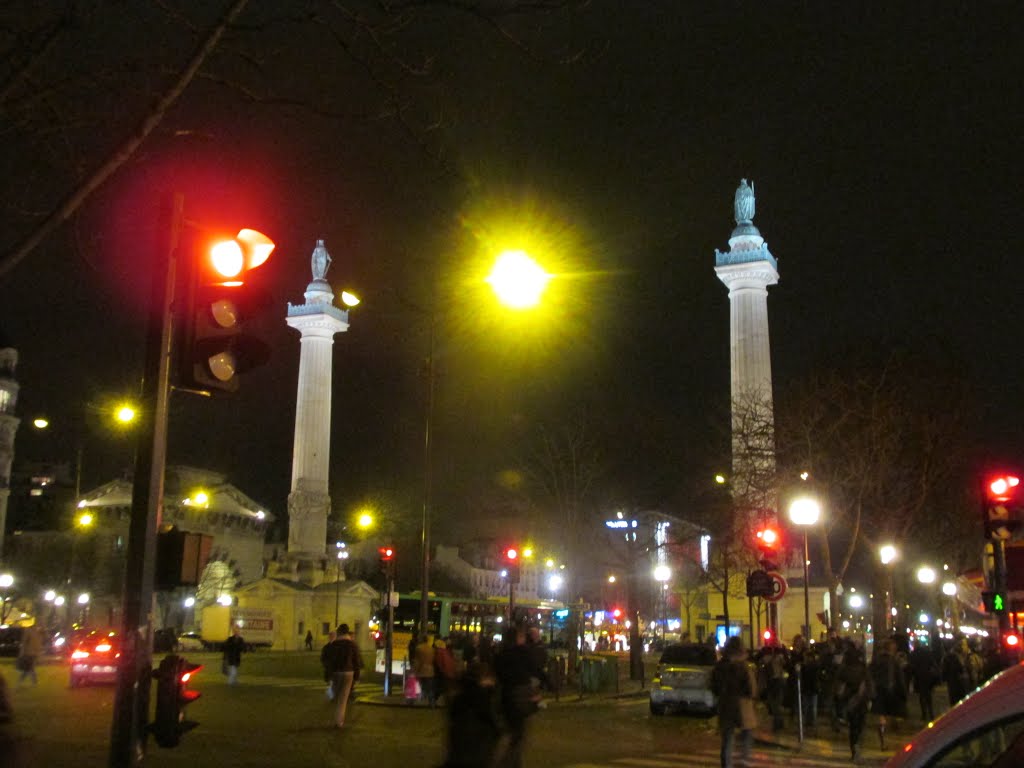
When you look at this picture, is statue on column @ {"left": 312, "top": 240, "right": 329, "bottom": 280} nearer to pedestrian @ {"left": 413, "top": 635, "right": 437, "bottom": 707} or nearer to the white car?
pedestrian @ {"left": 413, "top": 635, "right": 437, "bottom": 707}

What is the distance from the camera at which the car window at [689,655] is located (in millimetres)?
26906

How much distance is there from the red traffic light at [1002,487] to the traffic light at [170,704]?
10949mm

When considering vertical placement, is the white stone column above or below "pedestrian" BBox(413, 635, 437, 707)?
above

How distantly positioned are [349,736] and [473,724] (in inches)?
460

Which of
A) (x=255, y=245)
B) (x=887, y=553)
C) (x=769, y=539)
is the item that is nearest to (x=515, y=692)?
(x=255, y=245)

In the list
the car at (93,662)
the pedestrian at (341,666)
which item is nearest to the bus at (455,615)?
the car at (93,662)

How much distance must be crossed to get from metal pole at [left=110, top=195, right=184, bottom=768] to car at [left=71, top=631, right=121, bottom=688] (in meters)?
24.8

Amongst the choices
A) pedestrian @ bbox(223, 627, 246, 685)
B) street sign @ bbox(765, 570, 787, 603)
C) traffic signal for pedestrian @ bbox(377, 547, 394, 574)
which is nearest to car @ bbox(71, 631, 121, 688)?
pedestrian @ bbox(223, 627, 246, 685)

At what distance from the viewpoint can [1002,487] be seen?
46.6 feet

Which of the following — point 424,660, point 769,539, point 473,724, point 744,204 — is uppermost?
point 744,204

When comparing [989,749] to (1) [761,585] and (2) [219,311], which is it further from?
(1) [761,585]

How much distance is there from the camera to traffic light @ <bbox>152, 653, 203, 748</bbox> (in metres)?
7.27

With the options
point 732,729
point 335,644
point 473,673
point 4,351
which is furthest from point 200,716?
point 4,351

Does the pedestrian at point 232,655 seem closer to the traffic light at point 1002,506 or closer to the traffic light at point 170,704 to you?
the traffic light at point 1002,506
